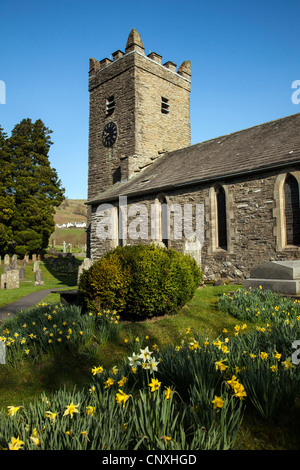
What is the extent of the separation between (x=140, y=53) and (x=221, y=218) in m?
15.3

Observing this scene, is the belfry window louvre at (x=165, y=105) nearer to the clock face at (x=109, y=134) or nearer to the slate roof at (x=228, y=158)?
the clock face at (x=109, y=134)

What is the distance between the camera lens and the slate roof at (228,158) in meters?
11.8

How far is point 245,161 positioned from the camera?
12609 millimetres

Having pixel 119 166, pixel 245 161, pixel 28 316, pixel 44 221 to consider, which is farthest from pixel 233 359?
pixel 44 221

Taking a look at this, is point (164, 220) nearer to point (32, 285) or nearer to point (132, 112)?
point (32, 285)

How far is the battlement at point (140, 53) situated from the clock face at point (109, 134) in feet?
16.0

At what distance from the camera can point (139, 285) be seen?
6320 mm

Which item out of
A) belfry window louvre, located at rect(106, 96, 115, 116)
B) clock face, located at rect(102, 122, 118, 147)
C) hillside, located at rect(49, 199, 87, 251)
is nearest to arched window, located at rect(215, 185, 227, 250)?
clock face, located at rect(102, 122, 118, 147)

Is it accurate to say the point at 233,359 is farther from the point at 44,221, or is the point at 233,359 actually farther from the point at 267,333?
the point at 44,221

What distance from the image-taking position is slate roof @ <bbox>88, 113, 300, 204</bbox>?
11.8 meters

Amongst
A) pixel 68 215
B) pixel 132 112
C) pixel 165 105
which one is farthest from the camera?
pixel 68 215

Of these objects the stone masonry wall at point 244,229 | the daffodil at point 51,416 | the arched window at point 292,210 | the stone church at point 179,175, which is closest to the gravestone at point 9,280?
the stone church at point 179,175

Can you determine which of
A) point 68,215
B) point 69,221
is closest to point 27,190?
point 69,221
